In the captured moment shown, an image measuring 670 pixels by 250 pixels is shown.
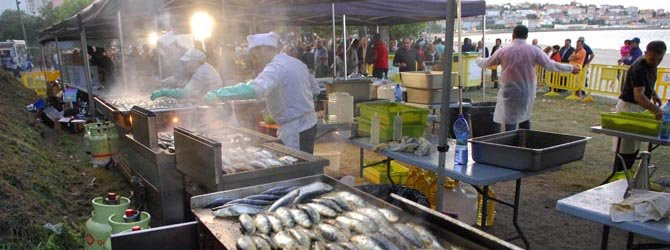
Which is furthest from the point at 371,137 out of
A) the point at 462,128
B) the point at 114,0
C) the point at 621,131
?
the point at 114,0

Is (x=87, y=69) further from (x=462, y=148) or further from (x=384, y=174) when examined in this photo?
(x=462, y=148)

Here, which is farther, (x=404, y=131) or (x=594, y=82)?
(x=594, y=82)

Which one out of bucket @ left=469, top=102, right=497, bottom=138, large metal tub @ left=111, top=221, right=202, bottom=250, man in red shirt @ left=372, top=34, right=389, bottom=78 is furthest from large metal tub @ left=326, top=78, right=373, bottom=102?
man in red shirt @ left=372, top=34, right=389, bottom=78

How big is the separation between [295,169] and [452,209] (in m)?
2.04

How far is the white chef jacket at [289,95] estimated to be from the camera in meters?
4.11

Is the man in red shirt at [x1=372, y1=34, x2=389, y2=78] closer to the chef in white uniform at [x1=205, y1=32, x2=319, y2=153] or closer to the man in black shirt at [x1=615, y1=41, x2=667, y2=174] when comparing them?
the man in black shirt at [x1=615, y1=41, x2=667, y2=174]

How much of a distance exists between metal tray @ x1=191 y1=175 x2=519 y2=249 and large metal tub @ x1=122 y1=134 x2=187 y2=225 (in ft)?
5.78

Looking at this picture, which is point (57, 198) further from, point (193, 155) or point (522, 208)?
point (522, 208)

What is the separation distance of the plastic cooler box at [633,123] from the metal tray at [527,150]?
141cm

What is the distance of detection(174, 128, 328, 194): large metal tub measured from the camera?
9.27ft

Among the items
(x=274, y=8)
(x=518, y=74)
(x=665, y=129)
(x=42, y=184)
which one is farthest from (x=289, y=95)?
(x=274, y=8)

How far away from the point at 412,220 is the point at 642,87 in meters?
4.44

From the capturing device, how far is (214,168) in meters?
2.80

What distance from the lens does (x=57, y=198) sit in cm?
538
